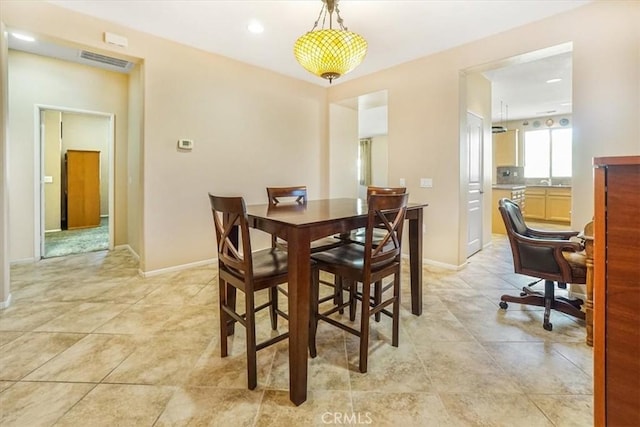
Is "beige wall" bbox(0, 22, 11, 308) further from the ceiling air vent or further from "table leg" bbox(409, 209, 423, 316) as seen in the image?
"table leg" bbox(409, 209, 423, 316)

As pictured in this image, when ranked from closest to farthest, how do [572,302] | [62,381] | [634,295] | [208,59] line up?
[634,295] → [62,381] → [572,302] → [208,59]

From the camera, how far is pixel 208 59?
357cm

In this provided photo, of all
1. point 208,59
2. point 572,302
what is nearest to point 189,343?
point 572,302

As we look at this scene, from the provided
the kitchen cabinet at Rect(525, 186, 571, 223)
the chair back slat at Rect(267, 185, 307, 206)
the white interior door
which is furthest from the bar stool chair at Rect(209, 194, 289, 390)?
the kitchen cabinet at Rect(525, 186, 571, 223)

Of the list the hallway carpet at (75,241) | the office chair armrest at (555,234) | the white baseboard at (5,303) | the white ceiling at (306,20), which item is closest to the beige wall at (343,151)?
the white ceiling at (306,20)

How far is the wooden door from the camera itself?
616cm

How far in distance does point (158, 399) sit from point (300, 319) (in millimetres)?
795

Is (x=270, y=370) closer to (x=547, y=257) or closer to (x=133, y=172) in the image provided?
(x=547, y=257)

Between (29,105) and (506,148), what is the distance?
9.17 metres

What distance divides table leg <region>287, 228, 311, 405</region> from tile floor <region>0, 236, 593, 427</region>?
0.36ft

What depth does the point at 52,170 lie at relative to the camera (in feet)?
18.4

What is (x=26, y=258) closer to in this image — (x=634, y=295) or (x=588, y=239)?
(x=634, y=295)

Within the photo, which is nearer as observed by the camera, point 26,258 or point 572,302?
point 572,302

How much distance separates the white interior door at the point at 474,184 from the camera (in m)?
4.04
